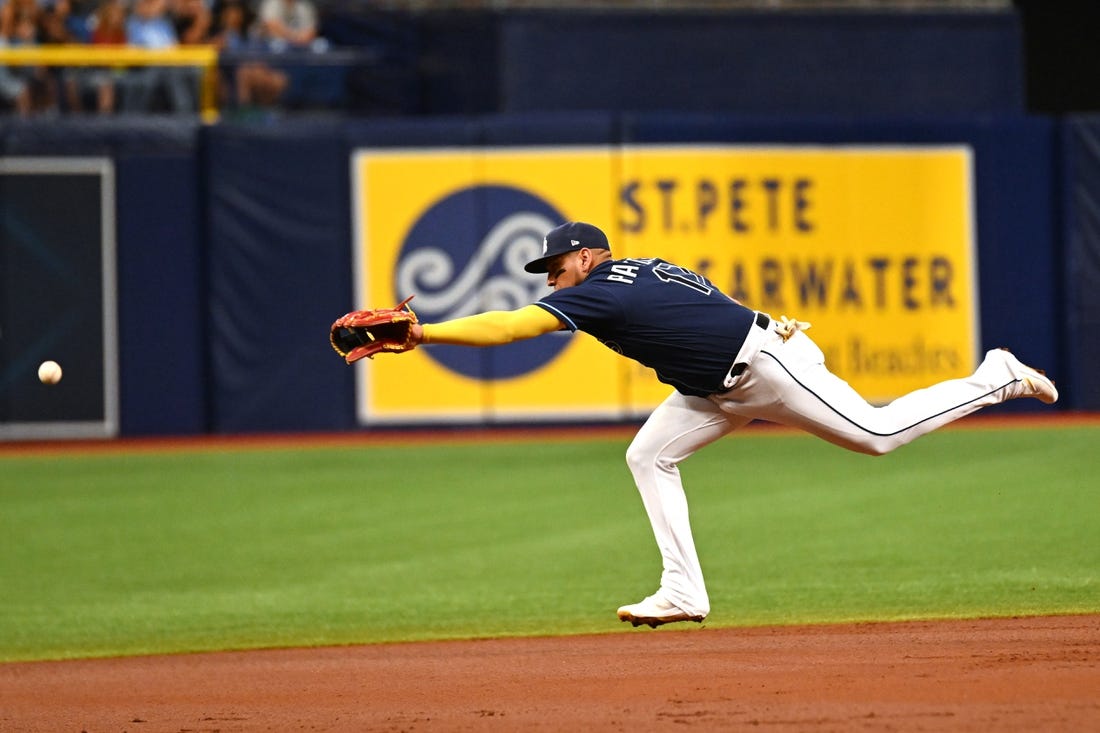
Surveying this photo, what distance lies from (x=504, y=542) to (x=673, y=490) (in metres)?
3.66

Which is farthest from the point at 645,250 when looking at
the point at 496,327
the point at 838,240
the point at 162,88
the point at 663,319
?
the point at 496,327

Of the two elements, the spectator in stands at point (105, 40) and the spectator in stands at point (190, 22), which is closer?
the spectator in stands at point (105, 40)

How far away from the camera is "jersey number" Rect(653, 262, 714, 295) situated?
645 centimetres

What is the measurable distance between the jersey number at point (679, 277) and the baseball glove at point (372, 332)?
111 cm

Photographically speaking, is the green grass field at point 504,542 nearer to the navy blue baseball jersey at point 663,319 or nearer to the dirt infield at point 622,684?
the dirt infield at point 622,684

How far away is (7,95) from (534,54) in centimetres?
553

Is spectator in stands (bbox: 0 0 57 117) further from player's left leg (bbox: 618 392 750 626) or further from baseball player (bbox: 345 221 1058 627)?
player's left leg (bbox: 618 392 750 626)

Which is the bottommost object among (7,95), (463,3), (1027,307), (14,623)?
(14,623)

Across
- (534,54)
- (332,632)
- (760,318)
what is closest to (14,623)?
(332,632)

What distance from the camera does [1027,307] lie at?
54.6 feet

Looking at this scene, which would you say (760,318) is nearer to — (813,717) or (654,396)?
(813,717)

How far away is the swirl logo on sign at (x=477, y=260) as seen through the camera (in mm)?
16094

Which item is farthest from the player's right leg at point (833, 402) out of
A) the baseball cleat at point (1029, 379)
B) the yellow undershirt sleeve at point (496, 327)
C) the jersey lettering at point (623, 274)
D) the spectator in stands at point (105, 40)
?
the spectator in stands at point (105, 40)

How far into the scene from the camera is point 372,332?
588cm
